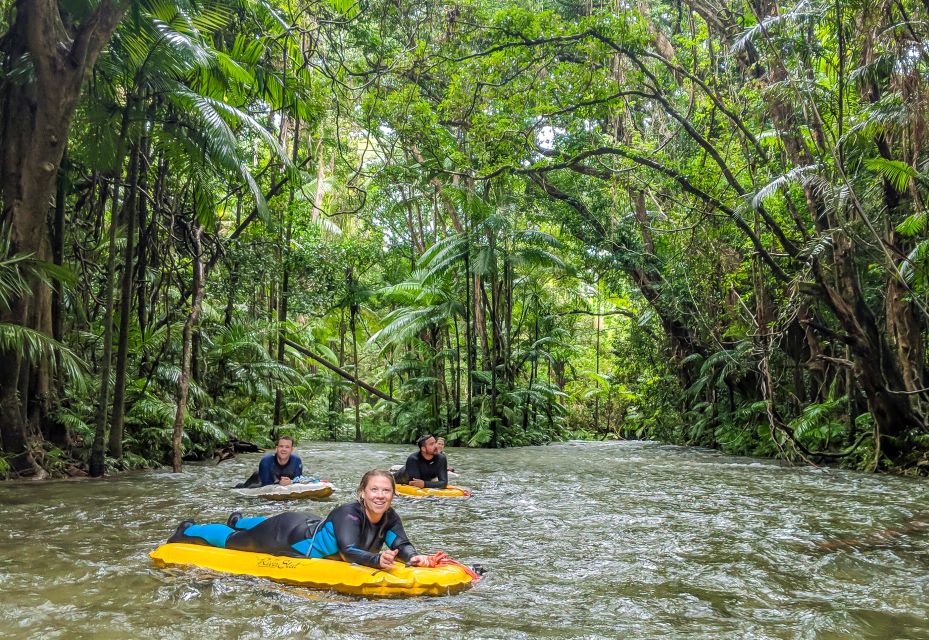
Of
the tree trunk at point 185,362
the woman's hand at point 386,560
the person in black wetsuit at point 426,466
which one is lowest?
the woman's hand at point 386,560

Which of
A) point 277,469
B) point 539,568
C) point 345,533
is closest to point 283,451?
point 277,469

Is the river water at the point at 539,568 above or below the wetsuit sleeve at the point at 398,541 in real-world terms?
below

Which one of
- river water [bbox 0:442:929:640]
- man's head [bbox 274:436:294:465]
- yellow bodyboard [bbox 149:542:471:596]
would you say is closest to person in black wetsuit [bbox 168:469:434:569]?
yellow bodyboard [bbox 149:542:471:596]

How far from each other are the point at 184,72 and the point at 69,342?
518 cm

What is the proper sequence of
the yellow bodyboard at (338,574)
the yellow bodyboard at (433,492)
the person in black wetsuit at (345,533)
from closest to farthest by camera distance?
the yellow bodyboard at (338,574) < the person in black wetsuit at (345,533) < the yellow bodyboard at (433,492)

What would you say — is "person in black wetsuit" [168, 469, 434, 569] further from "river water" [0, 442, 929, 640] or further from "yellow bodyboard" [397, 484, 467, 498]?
"yellow bodyboard" [397, 484, 467, 498]

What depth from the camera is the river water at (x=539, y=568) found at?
4.28m

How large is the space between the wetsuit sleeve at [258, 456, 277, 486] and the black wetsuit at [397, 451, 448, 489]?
1.91 metres

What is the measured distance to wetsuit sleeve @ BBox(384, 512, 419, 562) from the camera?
17.7 feet

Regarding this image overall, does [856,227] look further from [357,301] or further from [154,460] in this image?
[357,301]

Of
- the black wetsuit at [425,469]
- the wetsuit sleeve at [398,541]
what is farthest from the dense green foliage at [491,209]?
the wetsuit sleeve at [398,541]

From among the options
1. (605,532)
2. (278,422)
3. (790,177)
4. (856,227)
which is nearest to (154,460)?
(278,422)

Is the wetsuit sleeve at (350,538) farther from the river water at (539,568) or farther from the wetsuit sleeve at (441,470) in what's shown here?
the wetsuit sleeve at (441,470)

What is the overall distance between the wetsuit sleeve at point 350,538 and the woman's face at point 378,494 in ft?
0.51
